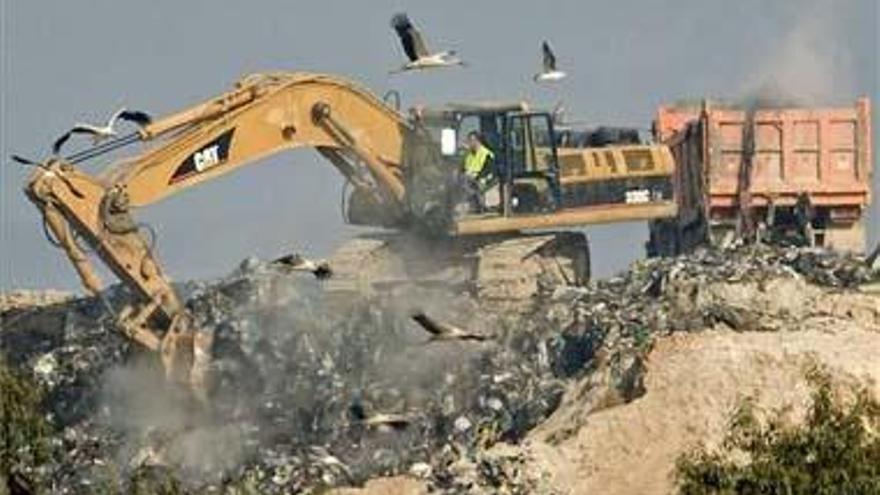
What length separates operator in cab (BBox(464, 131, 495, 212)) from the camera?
3055 cm

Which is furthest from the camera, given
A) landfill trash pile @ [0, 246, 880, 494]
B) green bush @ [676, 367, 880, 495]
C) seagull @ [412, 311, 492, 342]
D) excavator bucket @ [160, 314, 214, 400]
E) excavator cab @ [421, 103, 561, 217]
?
excavator cab @ [421, 103, 561, 217]

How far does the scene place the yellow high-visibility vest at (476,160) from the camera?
3053 cm

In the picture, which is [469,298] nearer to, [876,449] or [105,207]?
[105,207]

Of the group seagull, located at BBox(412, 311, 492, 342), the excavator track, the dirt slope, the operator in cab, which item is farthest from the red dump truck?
the dirt slope

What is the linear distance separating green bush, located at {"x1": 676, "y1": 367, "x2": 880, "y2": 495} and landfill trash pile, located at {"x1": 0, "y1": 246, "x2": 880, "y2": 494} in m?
7.22

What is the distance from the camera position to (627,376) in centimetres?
2584

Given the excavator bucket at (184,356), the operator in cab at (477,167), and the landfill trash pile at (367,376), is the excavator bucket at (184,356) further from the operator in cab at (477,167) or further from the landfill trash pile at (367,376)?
the operator in cab at (477,167)

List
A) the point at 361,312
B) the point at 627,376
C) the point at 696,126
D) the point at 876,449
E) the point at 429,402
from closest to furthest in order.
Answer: the point at 876,449 → the point at 627,376 → the point at 429,402 → the point at 361,312 → the point at 696,126

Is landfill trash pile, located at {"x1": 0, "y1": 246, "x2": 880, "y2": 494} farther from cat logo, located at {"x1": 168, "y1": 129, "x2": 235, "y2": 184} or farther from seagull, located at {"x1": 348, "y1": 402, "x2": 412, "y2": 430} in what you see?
cat logo, located at {"x1": 168, "y1": 129, "x2": 235, "y2": 184}

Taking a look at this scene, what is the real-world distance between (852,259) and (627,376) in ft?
21.1

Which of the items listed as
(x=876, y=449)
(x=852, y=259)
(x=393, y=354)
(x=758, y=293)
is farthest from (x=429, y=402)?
(x=876, y=449)

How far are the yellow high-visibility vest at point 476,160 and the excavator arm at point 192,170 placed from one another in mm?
805

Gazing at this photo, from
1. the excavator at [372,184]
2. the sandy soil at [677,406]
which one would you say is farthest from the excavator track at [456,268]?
the sandy soil at [677,406]

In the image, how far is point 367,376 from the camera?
28672mm
